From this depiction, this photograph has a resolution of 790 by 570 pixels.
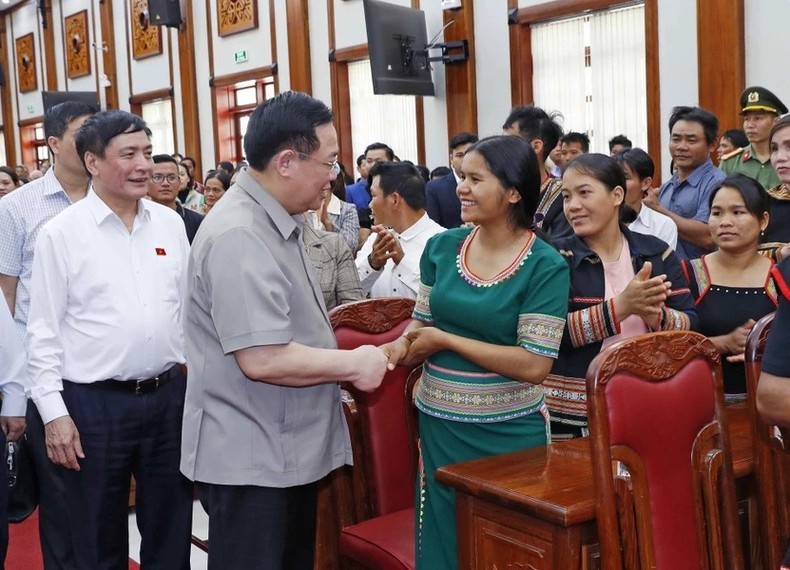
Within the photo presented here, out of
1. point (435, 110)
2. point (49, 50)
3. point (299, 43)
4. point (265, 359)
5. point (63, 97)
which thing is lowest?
point (265, 359)

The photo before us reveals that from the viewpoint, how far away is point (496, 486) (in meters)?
1.83

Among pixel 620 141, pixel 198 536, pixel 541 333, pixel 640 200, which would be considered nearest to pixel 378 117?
pixel 620 141

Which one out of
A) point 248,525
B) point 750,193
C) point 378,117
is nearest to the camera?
point 248,525

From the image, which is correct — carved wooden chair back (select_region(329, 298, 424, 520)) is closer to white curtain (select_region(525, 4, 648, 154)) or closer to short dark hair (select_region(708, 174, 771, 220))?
short dark hair (select_region(708, 174, 771, 220))

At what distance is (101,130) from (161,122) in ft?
34.2

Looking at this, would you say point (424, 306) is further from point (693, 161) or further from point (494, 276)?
point (693, 161)

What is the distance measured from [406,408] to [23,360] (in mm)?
980

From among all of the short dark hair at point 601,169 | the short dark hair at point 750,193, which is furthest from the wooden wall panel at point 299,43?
the short dark hair at point 601,169

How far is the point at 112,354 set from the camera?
2203 mm

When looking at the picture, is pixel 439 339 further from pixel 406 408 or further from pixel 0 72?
pixel 0 72

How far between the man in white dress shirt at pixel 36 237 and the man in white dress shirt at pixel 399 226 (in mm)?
1041

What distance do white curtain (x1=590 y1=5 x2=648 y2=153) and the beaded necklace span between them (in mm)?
4830

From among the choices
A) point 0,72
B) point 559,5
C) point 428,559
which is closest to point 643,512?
point 428,559

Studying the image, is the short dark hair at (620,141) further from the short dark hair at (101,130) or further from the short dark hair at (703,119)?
the short dark hair at (101,130)
